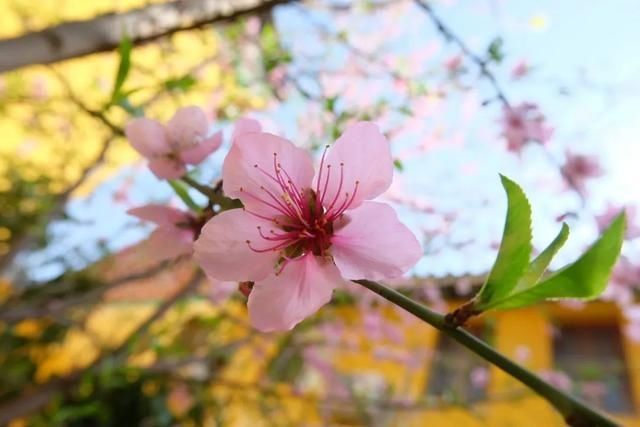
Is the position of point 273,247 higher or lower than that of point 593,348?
higher

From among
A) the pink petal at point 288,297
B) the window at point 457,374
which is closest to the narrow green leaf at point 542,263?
the pink petal at point 288,297

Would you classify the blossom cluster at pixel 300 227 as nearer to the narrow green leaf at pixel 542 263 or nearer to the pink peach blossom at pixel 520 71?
the narrow green leaf at pixel 542 263

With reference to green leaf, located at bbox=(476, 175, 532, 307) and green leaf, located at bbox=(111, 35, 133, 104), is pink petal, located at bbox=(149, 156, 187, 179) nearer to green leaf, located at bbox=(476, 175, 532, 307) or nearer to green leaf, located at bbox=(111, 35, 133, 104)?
green leaf, located at bbox=(111, 35, 133, 104)

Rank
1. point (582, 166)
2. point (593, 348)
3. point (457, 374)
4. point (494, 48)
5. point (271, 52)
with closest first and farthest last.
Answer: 1. point (494, 48)
2. point (582, 166)
3. point (271, 52)
4. point (457, 374)
5. point (593, 348)

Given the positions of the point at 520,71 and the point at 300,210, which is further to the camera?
the point at 520,71

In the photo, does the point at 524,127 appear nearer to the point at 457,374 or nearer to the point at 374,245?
the point at 374,245

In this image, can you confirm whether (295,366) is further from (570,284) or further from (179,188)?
(570,284)

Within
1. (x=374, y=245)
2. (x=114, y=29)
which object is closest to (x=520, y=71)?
(x=114, y=29)

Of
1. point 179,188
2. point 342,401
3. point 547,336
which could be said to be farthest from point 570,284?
point 547,336
